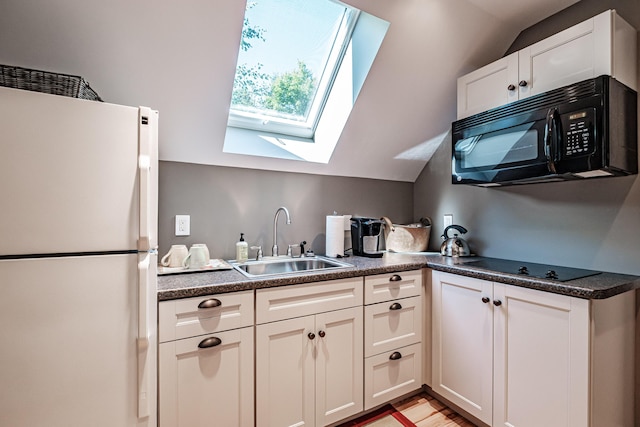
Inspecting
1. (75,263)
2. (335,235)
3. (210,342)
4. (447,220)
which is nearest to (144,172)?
(75,263)

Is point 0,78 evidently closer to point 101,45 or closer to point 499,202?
point 101,45

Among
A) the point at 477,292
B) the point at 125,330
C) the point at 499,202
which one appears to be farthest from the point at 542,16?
the point at 125,330

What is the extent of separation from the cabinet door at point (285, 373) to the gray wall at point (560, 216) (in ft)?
4.87

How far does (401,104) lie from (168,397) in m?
2.16

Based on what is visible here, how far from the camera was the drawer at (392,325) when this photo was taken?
1716 mm

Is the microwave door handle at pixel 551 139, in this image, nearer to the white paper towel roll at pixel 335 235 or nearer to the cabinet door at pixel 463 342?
the cabinet door at pixel 463 342

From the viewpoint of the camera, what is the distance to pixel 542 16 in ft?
6.01

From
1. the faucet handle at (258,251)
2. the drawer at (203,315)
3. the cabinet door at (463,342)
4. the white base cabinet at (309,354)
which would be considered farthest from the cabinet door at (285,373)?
the cabinet door at (463,342)

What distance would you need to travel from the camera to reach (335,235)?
6.94ft

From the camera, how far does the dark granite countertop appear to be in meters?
1.22

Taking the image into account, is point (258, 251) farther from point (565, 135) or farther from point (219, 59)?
point (565, 135)

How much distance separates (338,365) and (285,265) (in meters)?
0.71

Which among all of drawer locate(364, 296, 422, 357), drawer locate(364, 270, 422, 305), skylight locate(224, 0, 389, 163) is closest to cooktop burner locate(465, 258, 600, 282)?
drawer locate(364, 270, 422, 305)

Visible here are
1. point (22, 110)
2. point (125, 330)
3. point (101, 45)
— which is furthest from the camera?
point (101, 45)
